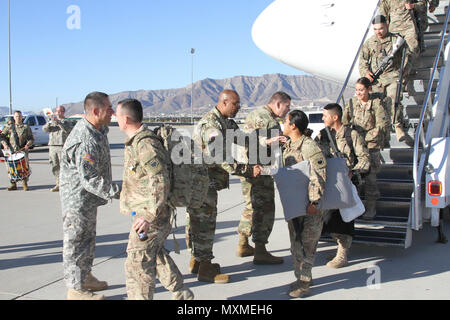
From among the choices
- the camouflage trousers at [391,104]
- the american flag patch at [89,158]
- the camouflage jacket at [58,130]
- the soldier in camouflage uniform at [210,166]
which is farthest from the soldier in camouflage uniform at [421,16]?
the camouflage jacket at [58,130]

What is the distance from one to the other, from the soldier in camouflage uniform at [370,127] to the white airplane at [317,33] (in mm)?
3536

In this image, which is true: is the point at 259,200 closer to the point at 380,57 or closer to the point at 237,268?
the point at 237,268

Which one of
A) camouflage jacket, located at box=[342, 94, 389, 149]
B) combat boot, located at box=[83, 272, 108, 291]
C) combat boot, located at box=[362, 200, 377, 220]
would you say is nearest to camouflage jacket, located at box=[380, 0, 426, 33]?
camouflage jacket, located at box=[342, 94, 389, 149]

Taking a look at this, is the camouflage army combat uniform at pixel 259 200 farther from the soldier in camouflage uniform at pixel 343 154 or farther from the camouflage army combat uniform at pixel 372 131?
the camouflage army combat uniform at pixel 372 131

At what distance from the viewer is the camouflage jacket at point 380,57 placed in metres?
6.43

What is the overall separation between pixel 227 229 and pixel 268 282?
7.30 feet

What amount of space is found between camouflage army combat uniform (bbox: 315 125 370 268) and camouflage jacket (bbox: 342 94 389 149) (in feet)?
1.28

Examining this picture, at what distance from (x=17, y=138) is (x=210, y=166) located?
7313mm

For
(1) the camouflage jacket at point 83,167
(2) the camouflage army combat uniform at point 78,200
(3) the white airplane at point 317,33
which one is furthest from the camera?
(3) the white airplane at point 317,33

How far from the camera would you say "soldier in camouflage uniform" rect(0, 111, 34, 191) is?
33.0ft

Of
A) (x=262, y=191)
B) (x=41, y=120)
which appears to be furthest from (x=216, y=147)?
(x=41, y=120)

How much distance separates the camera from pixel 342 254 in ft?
15.8

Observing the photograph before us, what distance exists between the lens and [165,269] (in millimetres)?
3303
